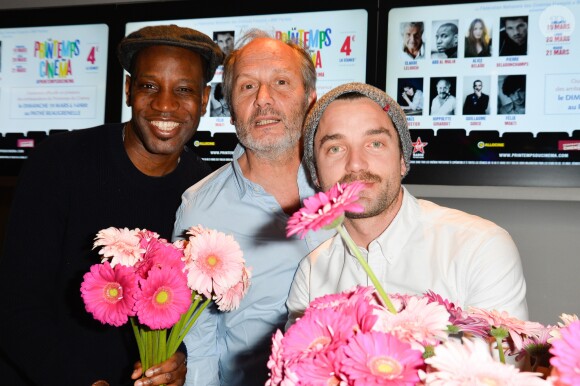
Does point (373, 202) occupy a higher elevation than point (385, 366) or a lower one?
higher

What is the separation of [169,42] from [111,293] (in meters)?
1.03

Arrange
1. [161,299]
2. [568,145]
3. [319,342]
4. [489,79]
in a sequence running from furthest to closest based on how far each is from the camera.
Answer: [489,79] → [568,145] → [161,299] → [319,342]

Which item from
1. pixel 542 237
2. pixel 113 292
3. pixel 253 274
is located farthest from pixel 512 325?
pixel 542 237

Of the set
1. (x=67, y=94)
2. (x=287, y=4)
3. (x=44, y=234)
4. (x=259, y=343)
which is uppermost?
A: (x=287, y=4)

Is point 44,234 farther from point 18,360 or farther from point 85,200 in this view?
point 18,360

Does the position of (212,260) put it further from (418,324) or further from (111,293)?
(418,324)

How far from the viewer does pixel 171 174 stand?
2066 millimetres

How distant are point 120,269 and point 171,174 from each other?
921 mm

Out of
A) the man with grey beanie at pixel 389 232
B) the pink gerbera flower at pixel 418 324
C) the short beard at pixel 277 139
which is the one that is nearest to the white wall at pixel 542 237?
the short beard at pixel 277 139

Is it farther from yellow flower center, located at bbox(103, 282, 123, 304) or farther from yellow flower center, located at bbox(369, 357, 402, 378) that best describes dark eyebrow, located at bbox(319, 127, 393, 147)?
yellow flower center, located at bbox(369, 357, 402, 378)

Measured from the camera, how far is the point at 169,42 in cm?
197

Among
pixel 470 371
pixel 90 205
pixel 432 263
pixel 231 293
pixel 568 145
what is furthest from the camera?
pixel 568 145

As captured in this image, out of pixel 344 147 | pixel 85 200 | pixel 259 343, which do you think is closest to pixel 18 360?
pixel 85 200

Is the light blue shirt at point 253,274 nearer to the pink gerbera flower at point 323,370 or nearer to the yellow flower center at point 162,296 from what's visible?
the yellow flower center at point 162,296
